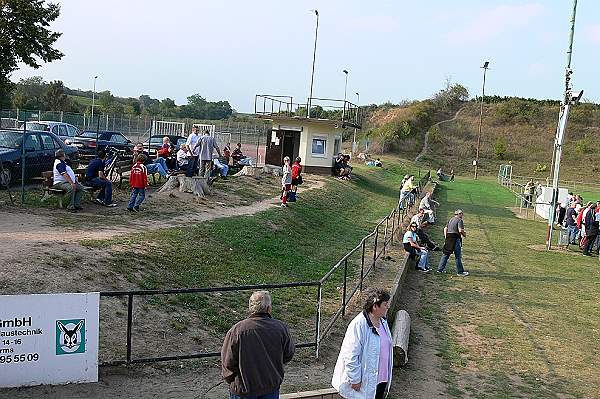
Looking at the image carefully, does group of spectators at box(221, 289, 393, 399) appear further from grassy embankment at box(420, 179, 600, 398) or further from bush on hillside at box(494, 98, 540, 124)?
bush on hillside at box(494, 98, 540, 124)

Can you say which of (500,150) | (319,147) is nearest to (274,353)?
(319,147)

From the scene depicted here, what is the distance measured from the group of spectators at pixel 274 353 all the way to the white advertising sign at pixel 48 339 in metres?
2.59

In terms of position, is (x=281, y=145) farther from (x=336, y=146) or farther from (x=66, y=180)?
(x=66, y=180)

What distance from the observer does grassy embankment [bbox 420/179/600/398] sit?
10492 millimetres

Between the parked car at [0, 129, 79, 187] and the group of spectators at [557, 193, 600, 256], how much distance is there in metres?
18.9

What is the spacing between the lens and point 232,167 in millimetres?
31969

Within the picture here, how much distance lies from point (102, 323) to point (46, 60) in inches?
1434

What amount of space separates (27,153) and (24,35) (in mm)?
25279

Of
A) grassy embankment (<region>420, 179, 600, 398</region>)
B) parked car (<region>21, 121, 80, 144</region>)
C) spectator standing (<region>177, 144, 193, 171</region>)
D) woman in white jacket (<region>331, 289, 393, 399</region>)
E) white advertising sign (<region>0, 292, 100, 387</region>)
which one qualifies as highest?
parked car (<region>21, 121, 80, 144</region>)

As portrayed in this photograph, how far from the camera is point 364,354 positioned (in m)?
6.06

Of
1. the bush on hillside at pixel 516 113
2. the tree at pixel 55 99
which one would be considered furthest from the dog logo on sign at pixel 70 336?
the bush on hillside at pixel 516 113

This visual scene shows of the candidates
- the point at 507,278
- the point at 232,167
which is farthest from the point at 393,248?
the point at 232,167

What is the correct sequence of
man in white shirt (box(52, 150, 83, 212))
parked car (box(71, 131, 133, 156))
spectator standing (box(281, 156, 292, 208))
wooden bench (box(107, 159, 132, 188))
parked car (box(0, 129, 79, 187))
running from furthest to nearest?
parked car (box(71, 131, 133, 156))
spectator standing (box(281, 156, 292, 208))
wooden bench (box(107, 159, 132, 188))
parked car (box(0, 129, 79, 187))
man in white shirt (box(52, 150, 83, 212))

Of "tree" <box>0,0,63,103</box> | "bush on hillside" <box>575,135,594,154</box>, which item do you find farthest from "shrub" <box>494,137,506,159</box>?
"tree" <box>0,0,63,103</box>
